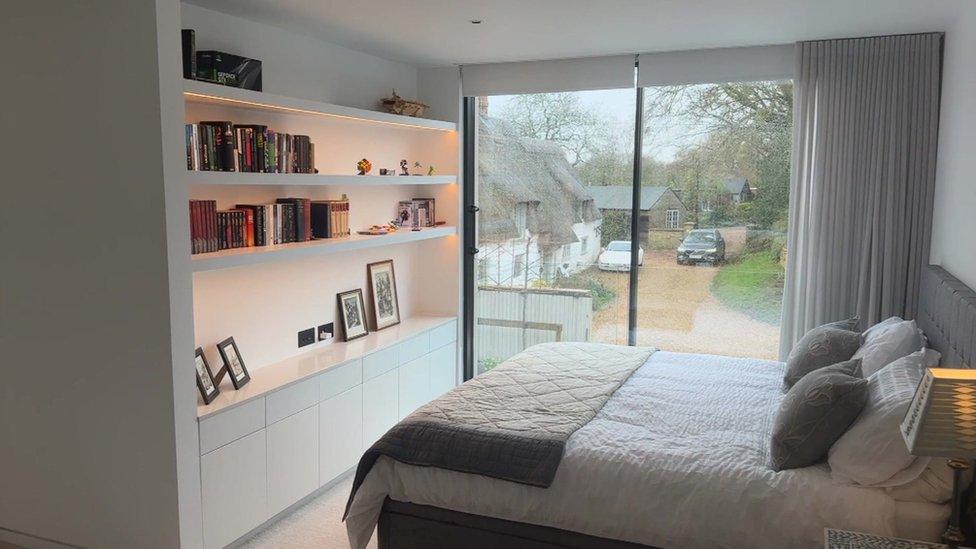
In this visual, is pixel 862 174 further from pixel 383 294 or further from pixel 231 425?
pixel 231 425

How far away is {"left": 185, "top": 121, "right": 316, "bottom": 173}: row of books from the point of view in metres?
3.29

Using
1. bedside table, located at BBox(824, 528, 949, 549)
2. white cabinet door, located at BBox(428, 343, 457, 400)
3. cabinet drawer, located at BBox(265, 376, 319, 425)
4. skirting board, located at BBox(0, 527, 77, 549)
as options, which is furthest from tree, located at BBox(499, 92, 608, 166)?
skirting board, located at BBox(0, 527, 77, 549)

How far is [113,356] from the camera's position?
311cm

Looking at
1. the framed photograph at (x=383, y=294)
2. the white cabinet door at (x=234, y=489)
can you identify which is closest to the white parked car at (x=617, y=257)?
the framed photograph at (x=383, y=294)

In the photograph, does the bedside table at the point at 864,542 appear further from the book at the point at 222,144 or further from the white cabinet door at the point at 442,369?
the white cabinet door at the point at 442,369

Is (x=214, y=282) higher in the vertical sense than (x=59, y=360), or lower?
higher

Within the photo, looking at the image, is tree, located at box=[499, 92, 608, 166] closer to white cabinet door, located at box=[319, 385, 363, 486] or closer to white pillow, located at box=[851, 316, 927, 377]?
white cabinet door, located at box=[319, 385, 363, 486]

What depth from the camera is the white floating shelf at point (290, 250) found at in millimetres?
3266

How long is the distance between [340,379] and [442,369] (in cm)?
129

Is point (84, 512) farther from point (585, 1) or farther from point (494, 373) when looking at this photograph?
point (585, 1)

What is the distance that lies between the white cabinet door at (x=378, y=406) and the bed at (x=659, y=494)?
51.1 inches

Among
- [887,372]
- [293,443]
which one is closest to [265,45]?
[293,443]

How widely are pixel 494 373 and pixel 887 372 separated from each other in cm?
176

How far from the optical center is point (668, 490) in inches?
102
